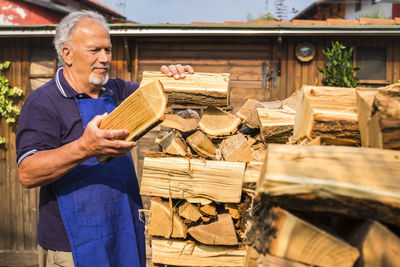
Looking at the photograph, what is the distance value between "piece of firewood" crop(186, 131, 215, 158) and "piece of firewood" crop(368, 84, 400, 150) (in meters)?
1.44

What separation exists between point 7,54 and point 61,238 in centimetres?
523

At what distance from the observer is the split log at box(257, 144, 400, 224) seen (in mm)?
1014

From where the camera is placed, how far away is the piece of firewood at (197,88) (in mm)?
2338

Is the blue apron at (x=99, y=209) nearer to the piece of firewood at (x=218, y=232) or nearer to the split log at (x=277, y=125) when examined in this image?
the piece of firewood at (x=218, y=232)

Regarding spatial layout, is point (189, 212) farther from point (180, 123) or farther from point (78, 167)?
point (78, 167)

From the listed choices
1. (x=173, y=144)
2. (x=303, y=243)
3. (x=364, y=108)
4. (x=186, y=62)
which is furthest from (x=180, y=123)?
(x=186, y=62)

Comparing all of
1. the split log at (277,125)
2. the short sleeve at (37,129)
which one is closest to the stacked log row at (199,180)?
the split log at (277,125)

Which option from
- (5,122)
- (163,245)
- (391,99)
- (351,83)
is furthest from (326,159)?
(5,122)

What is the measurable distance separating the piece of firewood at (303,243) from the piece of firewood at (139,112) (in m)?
0.85

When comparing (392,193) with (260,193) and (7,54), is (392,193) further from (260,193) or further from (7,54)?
(7,54)

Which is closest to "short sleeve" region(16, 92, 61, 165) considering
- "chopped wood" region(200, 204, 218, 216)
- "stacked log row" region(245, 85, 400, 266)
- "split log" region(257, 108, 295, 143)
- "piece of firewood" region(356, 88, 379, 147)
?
"chopped wood" region(200, 204, 218, 216)

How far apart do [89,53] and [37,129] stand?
58cm

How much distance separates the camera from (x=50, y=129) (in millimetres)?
2021

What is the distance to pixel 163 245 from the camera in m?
2.54
